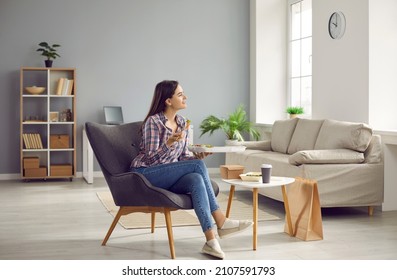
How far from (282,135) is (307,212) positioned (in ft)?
7.86

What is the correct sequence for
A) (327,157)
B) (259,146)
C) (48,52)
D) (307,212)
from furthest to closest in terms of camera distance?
(48,52)
(259,146)
(327,157)
(307,212)

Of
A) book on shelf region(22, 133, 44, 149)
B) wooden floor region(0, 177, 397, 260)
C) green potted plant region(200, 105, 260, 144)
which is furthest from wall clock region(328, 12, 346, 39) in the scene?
book on shelf region(22, 133, 44, 149)

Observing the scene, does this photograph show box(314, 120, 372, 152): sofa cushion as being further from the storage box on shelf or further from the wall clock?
the storage box on shelf

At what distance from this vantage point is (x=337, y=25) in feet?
20.7

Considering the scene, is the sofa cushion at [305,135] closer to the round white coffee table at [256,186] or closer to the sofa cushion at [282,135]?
the sofa cushion at [282,135]

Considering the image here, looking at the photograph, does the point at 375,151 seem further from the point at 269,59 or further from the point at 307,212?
the point at 269,59

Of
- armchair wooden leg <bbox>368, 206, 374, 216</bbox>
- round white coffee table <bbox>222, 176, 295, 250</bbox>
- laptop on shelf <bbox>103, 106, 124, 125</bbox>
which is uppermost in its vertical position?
laptop on shelf <bbox>103, 106, 124, 125</bbox>

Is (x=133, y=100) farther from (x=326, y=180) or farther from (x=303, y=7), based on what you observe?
(x=326, y=180)

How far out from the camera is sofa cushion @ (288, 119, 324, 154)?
600cm

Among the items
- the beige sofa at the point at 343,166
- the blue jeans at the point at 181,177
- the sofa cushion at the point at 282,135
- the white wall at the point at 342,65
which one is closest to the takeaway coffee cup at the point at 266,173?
the blue jeans at the point at 181,177

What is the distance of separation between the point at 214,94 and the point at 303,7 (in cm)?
173

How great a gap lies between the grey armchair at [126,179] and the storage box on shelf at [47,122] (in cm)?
365

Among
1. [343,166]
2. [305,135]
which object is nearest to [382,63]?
[305,135]

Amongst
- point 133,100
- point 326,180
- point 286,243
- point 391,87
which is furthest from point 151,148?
point 133,100
